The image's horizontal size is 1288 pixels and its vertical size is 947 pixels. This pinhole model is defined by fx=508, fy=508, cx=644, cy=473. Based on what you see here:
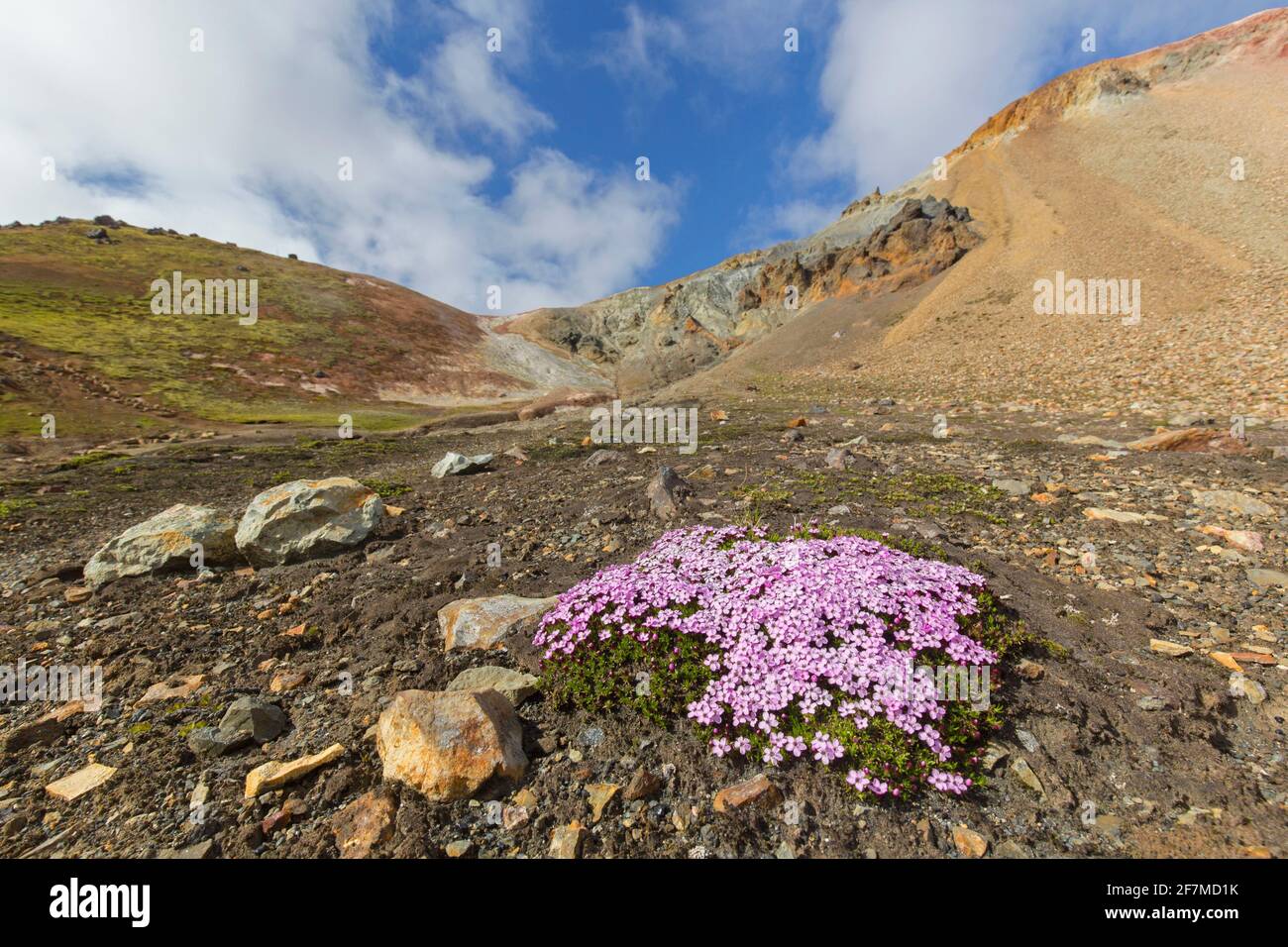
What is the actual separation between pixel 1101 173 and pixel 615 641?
2742 inches

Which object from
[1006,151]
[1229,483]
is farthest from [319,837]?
[1006,151]

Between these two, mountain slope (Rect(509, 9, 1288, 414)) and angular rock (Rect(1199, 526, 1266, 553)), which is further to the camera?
mountain slope (Rect(509, 9, 1288, 414))

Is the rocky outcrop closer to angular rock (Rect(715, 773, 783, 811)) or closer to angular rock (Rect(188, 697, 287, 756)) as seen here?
angular rock (Rect(715, 773, 783, 811))

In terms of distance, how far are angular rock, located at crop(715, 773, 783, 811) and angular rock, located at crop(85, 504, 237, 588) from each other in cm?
872

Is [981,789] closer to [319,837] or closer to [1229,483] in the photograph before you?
[319,837]

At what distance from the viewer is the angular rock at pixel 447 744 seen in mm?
3764

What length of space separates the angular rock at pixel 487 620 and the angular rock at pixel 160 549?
16.1 ft

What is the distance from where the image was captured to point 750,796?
3682mm

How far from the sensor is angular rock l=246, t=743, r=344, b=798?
3.88 m

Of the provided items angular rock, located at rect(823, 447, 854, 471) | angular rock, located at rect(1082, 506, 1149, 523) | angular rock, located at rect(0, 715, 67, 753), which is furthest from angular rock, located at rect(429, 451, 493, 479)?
angular rock, located at rect(1082, 506, 1149, 523)

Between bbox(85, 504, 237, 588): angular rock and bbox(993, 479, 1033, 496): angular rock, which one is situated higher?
bbox(993, 479, 1033, 496): angular rock

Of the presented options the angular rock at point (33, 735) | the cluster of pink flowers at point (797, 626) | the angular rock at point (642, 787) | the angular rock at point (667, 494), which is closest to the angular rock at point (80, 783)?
the angular rock at point (33, 735)

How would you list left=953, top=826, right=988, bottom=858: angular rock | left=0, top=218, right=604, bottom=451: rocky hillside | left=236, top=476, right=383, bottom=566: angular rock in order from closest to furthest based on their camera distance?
1. left=953, top=826, right=988, bottom=858: angular rock
2. left=236, top=476, right=383, bottom=566: angular rock
3. left=0, top=218, right=604, bottom=451: rocky hillside
